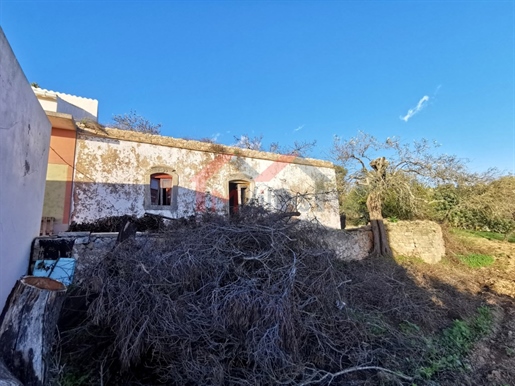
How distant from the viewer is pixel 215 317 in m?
2.81

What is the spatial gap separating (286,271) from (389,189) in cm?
758

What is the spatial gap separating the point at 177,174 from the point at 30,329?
6.66m

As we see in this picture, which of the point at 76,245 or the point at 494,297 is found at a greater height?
the point at 76,245

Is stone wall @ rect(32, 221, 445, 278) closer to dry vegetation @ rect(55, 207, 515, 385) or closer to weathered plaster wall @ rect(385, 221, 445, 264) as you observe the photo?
weathered plaster wall @ rect(385, 221, 445, 264)

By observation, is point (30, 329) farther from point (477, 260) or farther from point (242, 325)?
point (477, 260)

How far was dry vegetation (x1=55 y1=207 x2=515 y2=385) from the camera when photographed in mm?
2730

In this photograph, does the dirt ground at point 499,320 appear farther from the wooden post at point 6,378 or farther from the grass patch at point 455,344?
the wooden post at point 6,378

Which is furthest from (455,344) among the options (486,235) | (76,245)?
(486,235)

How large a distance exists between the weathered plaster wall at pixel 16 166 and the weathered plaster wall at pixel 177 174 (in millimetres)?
3069

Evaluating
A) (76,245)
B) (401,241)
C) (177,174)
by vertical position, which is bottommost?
(401,241)

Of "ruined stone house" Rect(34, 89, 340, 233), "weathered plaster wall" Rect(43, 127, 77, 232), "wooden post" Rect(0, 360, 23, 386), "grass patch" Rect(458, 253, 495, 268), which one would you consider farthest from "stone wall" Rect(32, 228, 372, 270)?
"grass patch" Rect(458, 253, 495, 268)

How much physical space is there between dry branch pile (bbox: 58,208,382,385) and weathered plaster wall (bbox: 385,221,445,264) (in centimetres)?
679

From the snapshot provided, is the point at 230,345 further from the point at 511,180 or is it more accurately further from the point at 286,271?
the point at 511,180

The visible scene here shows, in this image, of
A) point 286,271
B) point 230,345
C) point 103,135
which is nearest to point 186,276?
point 230,345
